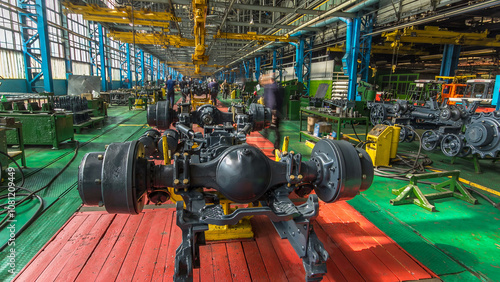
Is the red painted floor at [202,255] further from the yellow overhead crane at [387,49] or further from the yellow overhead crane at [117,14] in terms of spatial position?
the yellow overhead crane at [387,49]

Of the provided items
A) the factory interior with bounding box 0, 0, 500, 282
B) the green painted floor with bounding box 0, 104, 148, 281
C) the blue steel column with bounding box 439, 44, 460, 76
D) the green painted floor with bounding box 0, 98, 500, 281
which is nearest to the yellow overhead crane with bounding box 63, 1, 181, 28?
the factory interior with bounding box 0, 0, 500, 282

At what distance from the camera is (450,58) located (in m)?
14.8

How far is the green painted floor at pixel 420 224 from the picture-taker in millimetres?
2543

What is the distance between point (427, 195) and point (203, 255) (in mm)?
3492

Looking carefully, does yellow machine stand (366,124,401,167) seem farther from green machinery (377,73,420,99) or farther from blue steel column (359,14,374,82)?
green machinery (377,73,420,99)

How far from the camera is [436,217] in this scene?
350 centimetres

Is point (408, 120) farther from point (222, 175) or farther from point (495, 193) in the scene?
point (222, 175)

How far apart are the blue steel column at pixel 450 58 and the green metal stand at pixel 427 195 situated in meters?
14.3

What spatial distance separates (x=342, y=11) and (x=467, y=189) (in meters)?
8.33

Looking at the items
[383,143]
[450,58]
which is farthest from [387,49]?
[383,143]

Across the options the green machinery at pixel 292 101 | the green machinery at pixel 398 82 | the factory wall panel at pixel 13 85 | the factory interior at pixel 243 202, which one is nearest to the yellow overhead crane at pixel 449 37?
the green machinery at pixel 398 82

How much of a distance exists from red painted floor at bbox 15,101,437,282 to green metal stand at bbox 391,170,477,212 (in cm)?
122

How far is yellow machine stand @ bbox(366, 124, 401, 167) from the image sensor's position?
530 cm

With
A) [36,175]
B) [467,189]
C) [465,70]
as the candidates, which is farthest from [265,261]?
[465,70]
